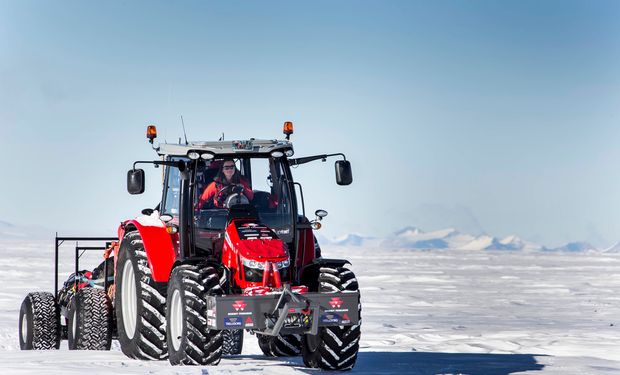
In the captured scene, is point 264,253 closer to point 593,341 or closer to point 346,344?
point 346,344

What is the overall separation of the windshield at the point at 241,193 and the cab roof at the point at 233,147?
18 cm

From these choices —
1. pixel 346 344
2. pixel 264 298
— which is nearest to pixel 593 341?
pixel 346 344

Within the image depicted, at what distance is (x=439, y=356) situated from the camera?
13.7 metres

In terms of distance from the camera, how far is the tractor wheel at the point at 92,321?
14.1 metres

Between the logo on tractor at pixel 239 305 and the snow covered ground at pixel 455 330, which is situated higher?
the logo on tractor at pixel 239 305

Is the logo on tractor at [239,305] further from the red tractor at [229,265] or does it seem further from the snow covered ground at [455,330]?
the snow covered ground at [455,330]

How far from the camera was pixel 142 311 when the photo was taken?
12.2 m

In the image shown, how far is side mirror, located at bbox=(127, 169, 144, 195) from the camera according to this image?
11555 millimetres

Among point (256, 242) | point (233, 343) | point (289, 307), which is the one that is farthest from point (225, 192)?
point (233, 343)

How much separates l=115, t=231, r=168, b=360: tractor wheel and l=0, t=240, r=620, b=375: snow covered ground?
0.93ft

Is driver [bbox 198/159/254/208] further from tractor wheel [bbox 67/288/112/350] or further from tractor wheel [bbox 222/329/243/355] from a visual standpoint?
→ tractor wheel [bbox 222/329/243/355]

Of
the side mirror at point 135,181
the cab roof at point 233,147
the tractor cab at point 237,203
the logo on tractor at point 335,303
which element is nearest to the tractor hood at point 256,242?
the tractor cab at point 237,203

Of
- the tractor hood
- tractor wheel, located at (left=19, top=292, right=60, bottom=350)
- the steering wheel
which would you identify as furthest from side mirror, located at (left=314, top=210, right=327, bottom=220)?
tractor wheel, located at (left=19, top=292, right=60, bottom=350)

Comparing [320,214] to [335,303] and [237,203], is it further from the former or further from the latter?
[335,303]
